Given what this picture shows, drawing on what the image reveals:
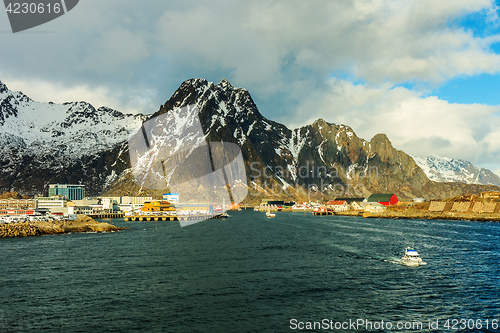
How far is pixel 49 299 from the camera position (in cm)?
4575

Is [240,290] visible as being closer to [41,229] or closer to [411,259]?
[411,259]

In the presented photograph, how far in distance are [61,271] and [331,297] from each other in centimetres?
4691

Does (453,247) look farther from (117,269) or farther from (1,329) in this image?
(1,329)

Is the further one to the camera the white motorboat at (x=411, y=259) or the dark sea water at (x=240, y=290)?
the white motorboat at (x=411, y=259)

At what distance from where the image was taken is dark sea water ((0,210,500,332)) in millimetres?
38469

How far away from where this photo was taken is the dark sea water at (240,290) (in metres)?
38.5

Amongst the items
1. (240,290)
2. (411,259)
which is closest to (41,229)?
(240,290)

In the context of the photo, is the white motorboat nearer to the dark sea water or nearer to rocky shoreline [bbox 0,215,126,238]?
the dark sea water

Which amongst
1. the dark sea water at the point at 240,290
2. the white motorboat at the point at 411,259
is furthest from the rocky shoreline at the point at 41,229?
the white motorboat at the point at 411,259

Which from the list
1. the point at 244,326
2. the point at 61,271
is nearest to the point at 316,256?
the point at 244,326

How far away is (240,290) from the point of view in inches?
1960

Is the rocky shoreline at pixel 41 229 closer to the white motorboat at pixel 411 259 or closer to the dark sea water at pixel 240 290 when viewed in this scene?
the dark sea water at pixel 240 290

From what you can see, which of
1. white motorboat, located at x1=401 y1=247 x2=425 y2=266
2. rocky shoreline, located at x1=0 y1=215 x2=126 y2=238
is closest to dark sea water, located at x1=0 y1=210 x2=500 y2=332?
white motorboat, located at x1=401 y1=247 x2=425 y2=266

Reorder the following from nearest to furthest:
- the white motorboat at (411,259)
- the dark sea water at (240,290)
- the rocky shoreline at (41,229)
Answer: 1. the dark sea water at (240,290)
2. the white motorboat at (411,259)
3. the rocky shoreline at (41,229)
